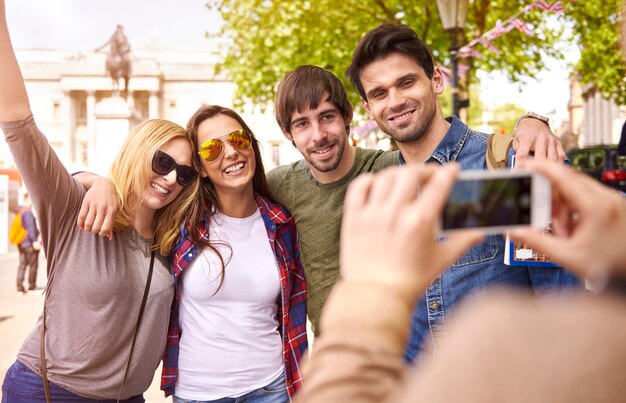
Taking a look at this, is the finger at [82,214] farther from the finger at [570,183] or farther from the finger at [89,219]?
the finger at [570,183]

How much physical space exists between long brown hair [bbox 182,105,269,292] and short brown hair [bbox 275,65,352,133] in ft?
0.79

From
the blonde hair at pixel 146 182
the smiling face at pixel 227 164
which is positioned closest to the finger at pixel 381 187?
the blonde hair at pixel 146 182

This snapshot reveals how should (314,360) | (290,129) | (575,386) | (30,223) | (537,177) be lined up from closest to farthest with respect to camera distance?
(575,386) < (314,360) < (537,177) < (290,129) < (30,223)

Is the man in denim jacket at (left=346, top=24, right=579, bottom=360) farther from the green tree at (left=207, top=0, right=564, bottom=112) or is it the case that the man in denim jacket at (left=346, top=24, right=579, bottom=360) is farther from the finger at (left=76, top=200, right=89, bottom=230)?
the green tree at (left=207, top=0, right=564, bottom=112)

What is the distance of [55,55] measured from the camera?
63.9 m

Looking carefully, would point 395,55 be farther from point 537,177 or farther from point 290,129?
point 537,177

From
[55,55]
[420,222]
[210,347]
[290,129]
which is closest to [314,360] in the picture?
[420,222]

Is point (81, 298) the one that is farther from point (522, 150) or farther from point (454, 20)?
point (454, 20)

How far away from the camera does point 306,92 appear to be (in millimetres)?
2990

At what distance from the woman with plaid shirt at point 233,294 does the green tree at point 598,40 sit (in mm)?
10342

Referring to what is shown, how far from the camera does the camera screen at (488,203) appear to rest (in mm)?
919

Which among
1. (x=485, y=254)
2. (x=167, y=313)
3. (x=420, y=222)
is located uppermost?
A: (x=420, y=222)

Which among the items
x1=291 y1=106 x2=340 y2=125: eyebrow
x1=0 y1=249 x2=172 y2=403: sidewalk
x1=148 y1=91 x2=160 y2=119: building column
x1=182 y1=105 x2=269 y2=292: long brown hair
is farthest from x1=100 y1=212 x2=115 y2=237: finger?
x1=148 y1=91 x2=160 y2=119: building column

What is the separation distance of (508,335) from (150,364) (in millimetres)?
2151
